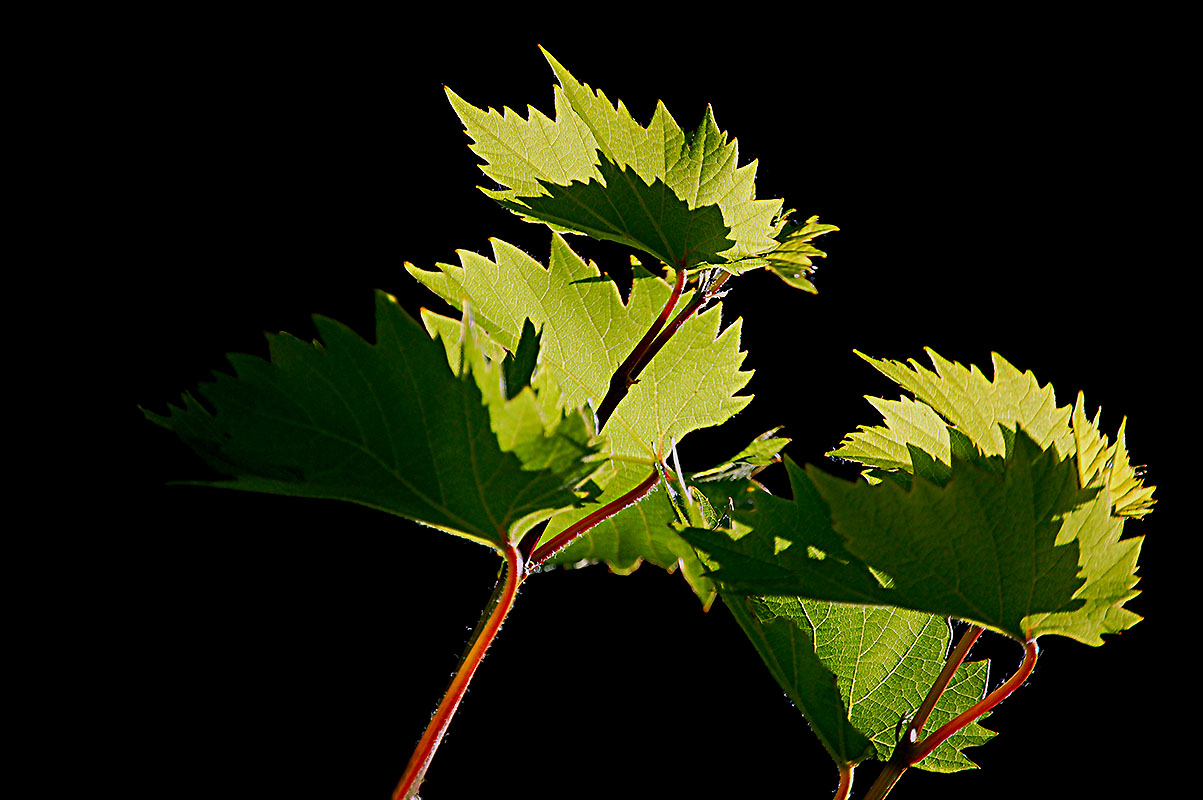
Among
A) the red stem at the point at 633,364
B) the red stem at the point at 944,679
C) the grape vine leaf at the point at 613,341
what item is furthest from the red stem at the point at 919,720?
the red stem at the point at 633,364

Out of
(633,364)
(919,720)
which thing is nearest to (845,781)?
(919,720)

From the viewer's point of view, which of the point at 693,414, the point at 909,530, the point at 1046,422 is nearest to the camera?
the point at 909,530

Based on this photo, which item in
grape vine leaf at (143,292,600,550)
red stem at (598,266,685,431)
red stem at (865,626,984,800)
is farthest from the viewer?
red stem at (598,266,685,431)

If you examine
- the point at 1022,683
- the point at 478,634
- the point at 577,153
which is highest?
the point at 577,153

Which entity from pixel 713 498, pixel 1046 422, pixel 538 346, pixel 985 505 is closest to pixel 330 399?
pixel 538 346

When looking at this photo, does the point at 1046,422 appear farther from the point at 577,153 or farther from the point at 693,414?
the point at 577,153

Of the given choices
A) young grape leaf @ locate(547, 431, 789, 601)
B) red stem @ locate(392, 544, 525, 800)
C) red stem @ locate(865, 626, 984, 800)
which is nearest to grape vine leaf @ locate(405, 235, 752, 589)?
young grape leaf @ locate(547, 431, 789, 601)

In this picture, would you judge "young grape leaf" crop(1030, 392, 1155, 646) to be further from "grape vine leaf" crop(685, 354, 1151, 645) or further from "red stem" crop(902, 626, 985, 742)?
"red stem" crop(902, 626, 985, 742)
